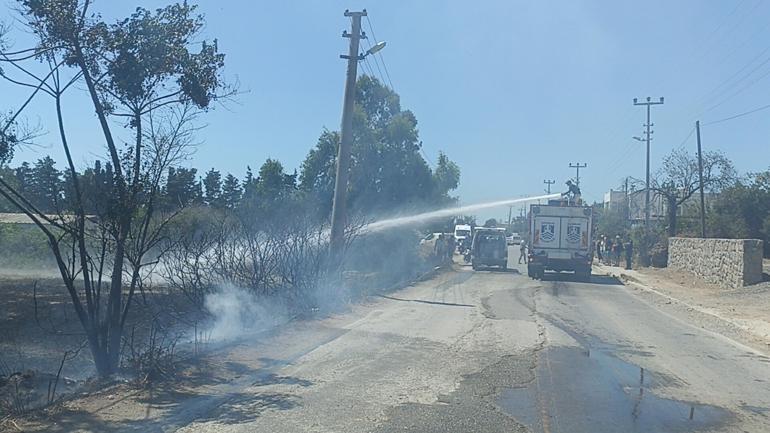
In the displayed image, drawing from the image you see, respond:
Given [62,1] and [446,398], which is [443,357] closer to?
[446,398]

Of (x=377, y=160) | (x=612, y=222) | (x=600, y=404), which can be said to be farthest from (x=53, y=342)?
(x=612, y=222)

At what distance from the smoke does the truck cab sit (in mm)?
17556

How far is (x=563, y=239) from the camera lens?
106ft

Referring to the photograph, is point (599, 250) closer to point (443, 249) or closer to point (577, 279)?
point (443, 249)

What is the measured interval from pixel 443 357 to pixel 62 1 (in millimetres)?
7371

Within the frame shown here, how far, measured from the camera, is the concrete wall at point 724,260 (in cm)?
2538

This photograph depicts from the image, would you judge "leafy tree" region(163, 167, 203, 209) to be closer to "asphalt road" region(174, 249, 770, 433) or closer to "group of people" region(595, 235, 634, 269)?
"asphalt road" region(174, 249, 770, 433)

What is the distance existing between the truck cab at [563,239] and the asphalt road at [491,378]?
13873 millimetres

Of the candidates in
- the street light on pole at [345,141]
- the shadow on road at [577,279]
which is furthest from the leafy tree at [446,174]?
the street light on pole at [345,141]

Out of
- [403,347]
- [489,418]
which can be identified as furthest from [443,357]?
[489,418]

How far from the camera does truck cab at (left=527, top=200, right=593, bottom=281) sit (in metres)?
32.3

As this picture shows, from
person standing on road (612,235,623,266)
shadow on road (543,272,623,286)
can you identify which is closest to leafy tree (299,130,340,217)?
shadow on road (543,272,623,286)

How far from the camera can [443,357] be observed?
38.7ft

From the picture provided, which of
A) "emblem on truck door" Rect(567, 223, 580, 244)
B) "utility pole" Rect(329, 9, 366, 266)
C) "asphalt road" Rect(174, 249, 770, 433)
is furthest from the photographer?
"emblem on truck door" Rect(567, 223, 580, 244)
